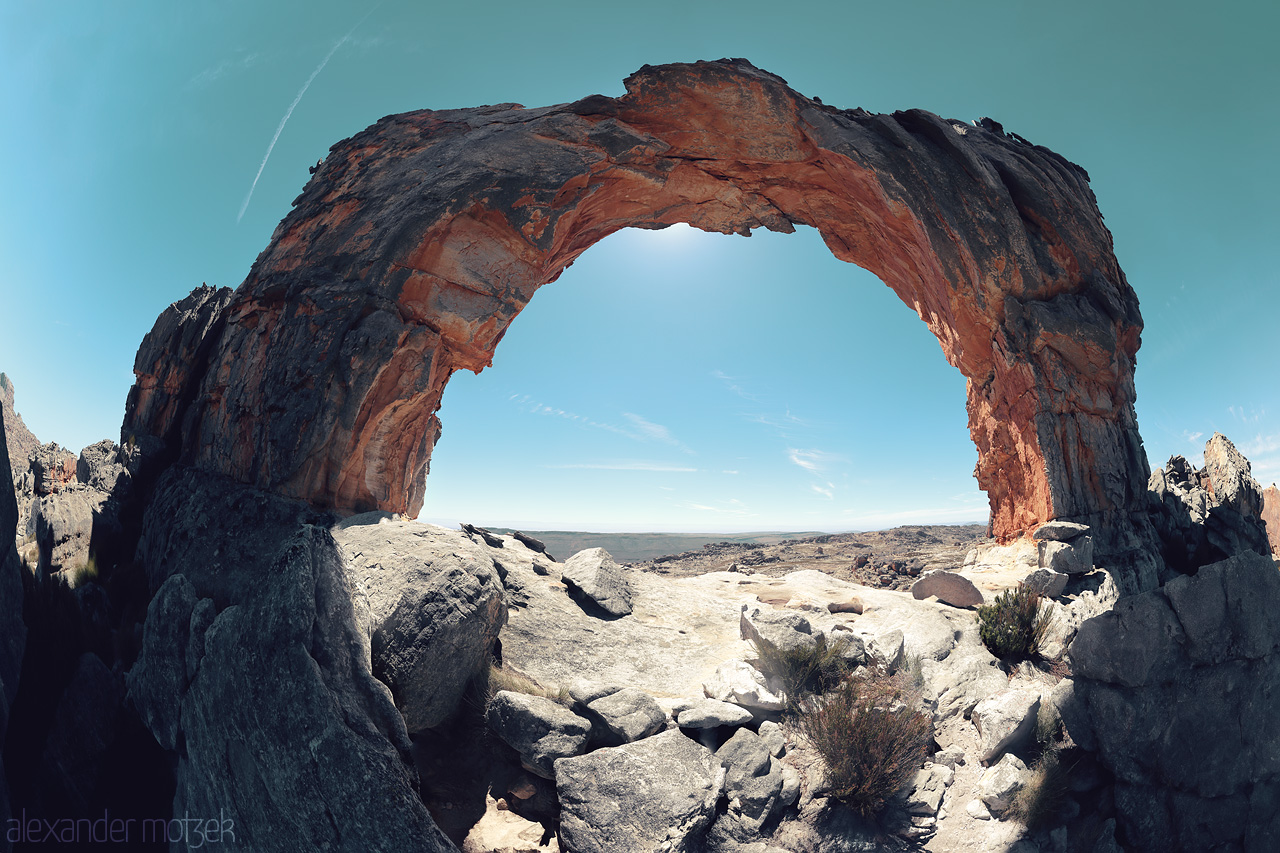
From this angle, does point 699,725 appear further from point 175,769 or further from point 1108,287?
point 1108,287

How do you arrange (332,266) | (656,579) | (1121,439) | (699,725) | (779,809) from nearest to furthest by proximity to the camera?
(779,809), (699,725), (332,266), (1121,439), (656,579)

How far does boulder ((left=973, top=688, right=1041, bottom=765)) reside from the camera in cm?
756

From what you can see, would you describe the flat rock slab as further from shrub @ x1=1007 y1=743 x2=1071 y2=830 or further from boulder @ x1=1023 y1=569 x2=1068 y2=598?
shrub @ x1=1007 y1=743 x2=1071 y2=830

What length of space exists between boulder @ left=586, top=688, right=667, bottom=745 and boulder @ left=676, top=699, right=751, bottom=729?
32 cm

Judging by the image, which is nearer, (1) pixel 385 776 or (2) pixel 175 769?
(1) pixel 385 776

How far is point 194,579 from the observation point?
27.6ft

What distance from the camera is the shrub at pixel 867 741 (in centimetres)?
683

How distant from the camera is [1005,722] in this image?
7668 mm

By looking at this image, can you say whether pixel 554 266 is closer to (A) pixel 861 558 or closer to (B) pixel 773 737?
(B) pixel 773 737

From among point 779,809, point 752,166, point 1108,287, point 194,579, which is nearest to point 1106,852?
point 779,809

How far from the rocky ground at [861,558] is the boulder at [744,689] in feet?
34.7

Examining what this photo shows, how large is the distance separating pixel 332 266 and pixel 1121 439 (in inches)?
736

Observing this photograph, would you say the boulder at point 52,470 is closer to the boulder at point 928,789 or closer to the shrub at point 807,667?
the shrub at point 807,667

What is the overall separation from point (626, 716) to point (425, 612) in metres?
3.21
